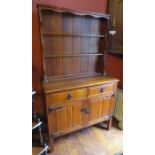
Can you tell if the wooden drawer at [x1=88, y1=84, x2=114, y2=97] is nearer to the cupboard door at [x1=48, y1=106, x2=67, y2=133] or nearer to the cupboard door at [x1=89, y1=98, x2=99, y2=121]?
the cupboard door at [x1=89, y1=98, x2=99, y2=121]

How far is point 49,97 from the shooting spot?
5.33ft

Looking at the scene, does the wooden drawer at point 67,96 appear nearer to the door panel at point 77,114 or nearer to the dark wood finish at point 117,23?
the door panel at point 77,114

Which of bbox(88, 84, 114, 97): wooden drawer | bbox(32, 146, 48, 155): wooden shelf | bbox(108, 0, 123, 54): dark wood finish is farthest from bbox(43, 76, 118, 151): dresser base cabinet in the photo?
bbox(108, 0, 123, 54): dark wood finish

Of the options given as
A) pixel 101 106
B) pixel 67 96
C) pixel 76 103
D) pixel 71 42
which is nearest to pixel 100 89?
pixel 101 106

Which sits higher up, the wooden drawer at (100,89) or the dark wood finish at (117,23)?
the dark wood finish at (117,23)

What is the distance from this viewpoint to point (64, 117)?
1780 mm

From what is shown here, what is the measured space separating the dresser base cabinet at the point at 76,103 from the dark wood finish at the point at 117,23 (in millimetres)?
595

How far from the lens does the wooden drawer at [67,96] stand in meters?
1.65

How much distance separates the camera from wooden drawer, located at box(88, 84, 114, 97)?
6.19ft

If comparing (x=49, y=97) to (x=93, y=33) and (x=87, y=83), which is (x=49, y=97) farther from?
(x=93, y=33)

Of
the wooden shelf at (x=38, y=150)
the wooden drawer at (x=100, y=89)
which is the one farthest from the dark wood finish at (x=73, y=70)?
the wooden shelf at (x=38, y=150)

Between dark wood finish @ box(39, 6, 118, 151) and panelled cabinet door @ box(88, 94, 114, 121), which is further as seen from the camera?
panelled cabinet door @ box(88, 94, 114, 121)

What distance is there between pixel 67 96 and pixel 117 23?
4.59ft
